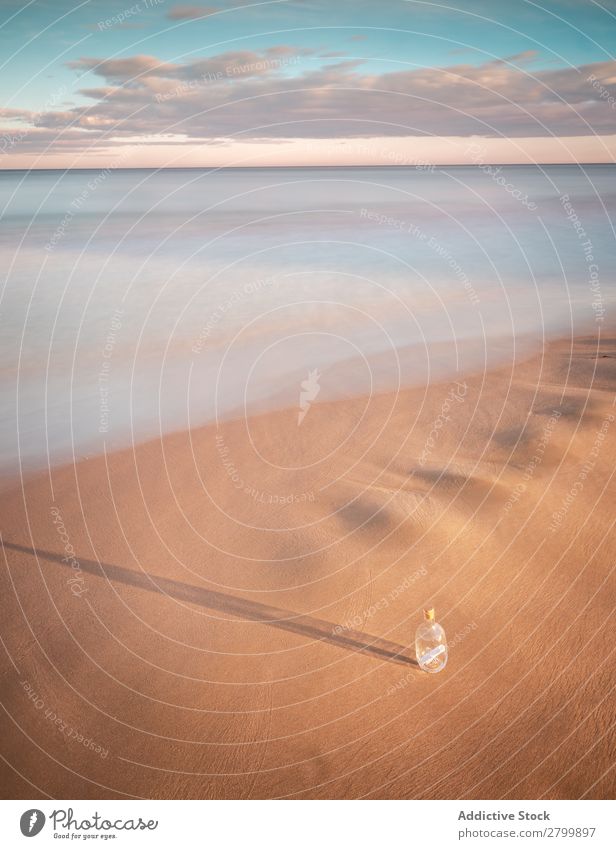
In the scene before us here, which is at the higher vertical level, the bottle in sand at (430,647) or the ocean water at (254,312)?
the ocean water at (254,312)

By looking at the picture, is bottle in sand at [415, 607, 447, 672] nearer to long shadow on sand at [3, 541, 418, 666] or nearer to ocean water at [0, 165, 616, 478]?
long shadow on sand at [3, 541, 418, 666]

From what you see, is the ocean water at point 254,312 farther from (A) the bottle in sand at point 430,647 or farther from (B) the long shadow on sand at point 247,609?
(A) the bottle in sand at point 430,647

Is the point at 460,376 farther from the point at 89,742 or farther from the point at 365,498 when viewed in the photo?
the point at 89,742

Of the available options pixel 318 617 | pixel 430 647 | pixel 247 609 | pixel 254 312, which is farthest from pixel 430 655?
pixel 254 312

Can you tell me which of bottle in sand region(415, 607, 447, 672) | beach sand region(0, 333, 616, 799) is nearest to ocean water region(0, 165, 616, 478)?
beach sand region(0, 333, 616, 799)

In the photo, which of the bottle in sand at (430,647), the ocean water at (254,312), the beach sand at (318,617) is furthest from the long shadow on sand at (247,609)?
the ocean water at (254,312)

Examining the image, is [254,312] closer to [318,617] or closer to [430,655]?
[318,617]
